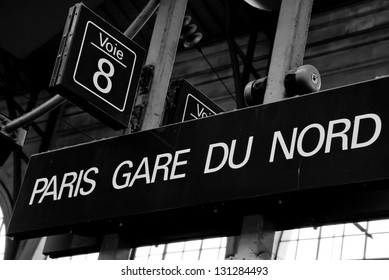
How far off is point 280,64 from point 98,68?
1304mm

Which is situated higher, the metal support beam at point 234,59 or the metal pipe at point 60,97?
the metal support beam at point 234,59

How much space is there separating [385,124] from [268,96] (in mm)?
1303

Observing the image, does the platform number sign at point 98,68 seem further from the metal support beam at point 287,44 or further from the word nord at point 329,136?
the word nord at point 329,136

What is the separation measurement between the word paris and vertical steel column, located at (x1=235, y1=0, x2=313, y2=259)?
40 cm

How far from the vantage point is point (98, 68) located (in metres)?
5.88

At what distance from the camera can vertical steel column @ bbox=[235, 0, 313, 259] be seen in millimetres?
4848

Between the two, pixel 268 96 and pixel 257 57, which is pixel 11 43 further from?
pixel 268 96

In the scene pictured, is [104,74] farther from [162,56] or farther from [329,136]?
[329,136]

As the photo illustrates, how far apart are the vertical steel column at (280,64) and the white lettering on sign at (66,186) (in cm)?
113

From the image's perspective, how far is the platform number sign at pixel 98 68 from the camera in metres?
5.71

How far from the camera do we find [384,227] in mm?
14758

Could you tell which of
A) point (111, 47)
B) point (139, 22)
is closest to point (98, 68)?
point (111, 47)

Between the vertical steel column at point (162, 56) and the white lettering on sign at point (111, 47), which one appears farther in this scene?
the vertical steel column at point (162, 56)

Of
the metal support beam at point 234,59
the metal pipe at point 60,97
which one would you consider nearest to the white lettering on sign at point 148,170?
the metal pipe at point 60,97
